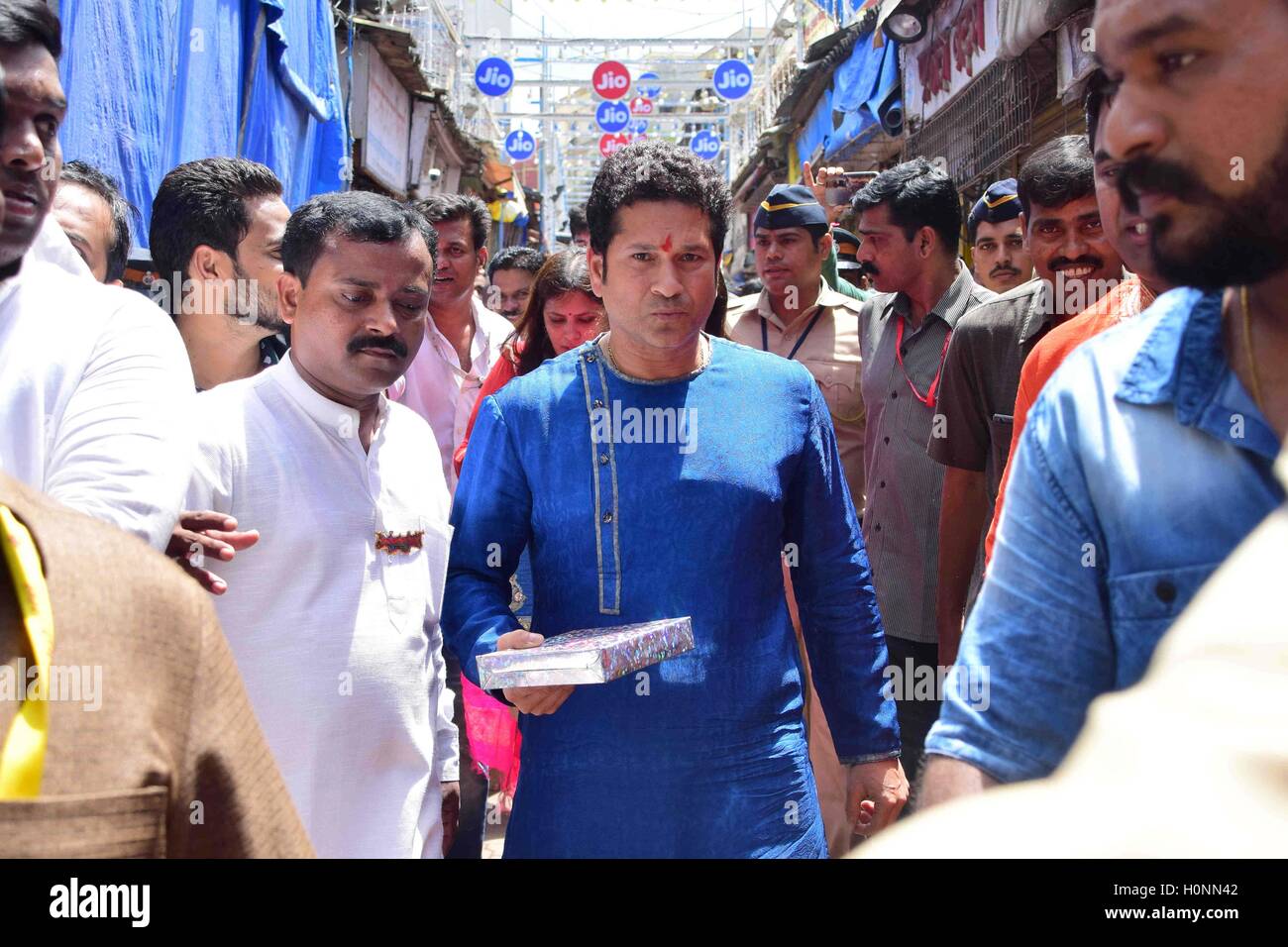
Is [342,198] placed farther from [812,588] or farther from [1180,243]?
[1180,243]

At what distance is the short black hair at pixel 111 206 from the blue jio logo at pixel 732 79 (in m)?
14.2

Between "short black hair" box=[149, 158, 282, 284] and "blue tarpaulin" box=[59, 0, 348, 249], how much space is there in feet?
4.53

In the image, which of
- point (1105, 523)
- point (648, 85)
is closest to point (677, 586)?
point (1105, 523)

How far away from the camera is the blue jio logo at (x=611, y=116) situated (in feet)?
63.7

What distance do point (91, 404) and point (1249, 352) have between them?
1547 millimetres

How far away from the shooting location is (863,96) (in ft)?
33.5

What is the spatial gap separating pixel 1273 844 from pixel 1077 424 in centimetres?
62

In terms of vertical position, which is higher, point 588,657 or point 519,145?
point 519,145

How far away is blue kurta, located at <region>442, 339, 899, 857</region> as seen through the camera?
2.22 m

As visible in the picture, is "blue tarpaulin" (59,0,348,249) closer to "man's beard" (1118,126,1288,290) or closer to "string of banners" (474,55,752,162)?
"man's beard" (1118,126,1288,290)

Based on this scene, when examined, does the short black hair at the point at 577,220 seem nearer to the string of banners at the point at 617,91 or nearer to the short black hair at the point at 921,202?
the short black hair at the point at 921,202

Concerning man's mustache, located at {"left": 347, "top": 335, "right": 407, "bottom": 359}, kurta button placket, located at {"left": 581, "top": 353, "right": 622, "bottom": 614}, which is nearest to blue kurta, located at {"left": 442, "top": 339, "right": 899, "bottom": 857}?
kurta button placket, located at {"left": 581, "top": 353, "right": 622, "bottom": 614}

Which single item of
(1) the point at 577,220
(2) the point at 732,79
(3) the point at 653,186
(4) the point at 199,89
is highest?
(2) the point at 732,79

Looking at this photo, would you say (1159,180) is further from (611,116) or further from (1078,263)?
(611,116)
